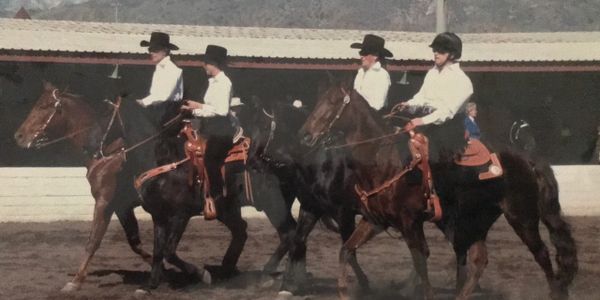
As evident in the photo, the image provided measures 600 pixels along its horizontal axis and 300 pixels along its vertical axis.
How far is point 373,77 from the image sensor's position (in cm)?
836

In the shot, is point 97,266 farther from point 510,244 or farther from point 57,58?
point 510,244

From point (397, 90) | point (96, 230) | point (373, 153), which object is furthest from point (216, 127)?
point (397, 90)

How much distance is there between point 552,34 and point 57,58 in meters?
7.34

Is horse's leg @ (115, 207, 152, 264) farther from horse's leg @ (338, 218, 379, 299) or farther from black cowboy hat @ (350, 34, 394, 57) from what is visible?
black cowboy hat @ (350, 34, 394, 57)

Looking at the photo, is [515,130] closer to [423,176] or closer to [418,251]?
[423,176]

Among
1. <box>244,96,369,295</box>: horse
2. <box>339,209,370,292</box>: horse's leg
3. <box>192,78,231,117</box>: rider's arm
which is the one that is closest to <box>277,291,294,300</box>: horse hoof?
<box>244,96,369,295</box>: horse

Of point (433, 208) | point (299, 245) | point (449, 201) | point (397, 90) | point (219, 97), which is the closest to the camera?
point (433, 208)

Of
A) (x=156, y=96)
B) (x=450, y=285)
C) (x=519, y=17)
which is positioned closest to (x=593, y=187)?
(x=450, y=285)

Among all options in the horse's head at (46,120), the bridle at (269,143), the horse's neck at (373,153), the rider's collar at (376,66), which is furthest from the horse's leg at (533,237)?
the horse's head at (46,120)

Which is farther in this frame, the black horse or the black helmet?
the black horse

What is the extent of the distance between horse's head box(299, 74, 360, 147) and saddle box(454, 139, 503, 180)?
3.21ft

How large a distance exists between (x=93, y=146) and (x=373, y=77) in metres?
2.72

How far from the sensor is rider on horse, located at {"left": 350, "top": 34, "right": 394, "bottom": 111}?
27.3ft

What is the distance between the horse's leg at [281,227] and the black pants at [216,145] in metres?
0.66
